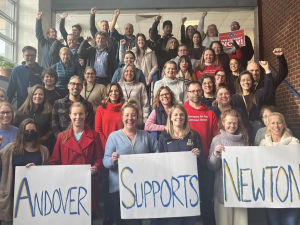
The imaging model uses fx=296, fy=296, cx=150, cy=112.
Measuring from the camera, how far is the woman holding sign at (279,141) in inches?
99.7

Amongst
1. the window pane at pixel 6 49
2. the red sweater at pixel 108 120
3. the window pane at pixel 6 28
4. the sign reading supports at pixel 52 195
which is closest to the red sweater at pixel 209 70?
the red sweater at pixel 108 120

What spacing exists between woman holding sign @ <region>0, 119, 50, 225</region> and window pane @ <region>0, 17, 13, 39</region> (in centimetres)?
549

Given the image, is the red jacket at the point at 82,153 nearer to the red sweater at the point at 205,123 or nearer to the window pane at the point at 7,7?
the red sweater at the point at 205,123

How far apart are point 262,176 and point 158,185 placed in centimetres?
91

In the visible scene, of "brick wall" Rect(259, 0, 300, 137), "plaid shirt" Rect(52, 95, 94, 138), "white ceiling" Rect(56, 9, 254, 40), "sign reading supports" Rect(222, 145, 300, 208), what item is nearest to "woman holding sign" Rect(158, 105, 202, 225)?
"sign reading supports" Rect(222, 145, 300, 208)

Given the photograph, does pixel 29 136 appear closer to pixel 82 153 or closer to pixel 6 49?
pixel 82 153

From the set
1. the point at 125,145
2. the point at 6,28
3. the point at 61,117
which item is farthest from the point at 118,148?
the point at 6,28

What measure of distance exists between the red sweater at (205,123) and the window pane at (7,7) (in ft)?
20.4

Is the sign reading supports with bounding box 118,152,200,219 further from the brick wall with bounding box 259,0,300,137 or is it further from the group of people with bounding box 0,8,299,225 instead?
the brick wall with bounding box 259,0,300,137

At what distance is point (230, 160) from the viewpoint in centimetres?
261

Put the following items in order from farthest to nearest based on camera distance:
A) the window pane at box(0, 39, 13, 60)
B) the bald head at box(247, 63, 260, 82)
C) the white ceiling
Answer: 1. the white ceiling
2. the window pane at box(0, 39, 13, 60)
3. the bald head at box(247, 63, 260, 82)

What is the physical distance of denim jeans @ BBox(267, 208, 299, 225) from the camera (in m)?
2.52

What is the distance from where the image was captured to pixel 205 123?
3.11 metres

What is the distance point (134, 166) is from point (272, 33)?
6007 mm
